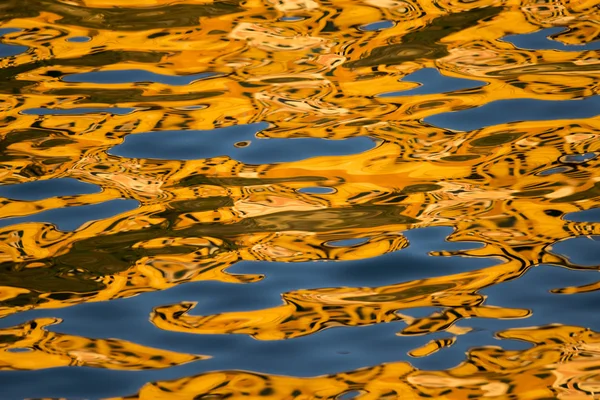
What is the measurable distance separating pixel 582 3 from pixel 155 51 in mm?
1673

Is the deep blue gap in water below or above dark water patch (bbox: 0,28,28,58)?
below

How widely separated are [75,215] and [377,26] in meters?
1.56

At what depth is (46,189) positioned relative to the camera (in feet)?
8.80

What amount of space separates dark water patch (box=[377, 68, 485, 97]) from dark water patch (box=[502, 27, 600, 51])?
327mm

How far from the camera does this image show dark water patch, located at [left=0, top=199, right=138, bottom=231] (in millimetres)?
2498

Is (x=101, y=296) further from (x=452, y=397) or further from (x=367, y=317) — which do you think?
(x=452, y=397)

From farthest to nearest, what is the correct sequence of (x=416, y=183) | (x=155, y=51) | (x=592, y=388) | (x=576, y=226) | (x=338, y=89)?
(x=155, y=51) → (x=338, y=89) → (x=416, y=183) → (x=576, y=226) → (x=592, y=388)

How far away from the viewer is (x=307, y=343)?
1.98 m

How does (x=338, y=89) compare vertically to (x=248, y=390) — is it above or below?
above

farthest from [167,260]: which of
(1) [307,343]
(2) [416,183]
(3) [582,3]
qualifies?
(3) [582,3]

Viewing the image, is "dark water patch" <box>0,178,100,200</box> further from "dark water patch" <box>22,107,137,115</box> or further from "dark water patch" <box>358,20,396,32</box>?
"dark water patch" <box>358,20,396,32</box>

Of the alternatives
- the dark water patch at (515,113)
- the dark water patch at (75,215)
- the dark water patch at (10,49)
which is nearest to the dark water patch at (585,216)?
the dark water patch at (515,113)

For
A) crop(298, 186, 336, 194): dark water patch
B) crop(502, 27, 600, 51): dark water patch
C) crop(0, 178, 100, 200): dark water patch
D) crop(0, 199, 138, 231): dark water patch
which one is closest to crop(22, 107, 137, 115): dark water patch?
crop(0, 178, 100, 200): dark water patch

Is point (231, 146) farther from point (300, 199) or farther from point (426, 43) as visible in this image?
point (426, 43)
